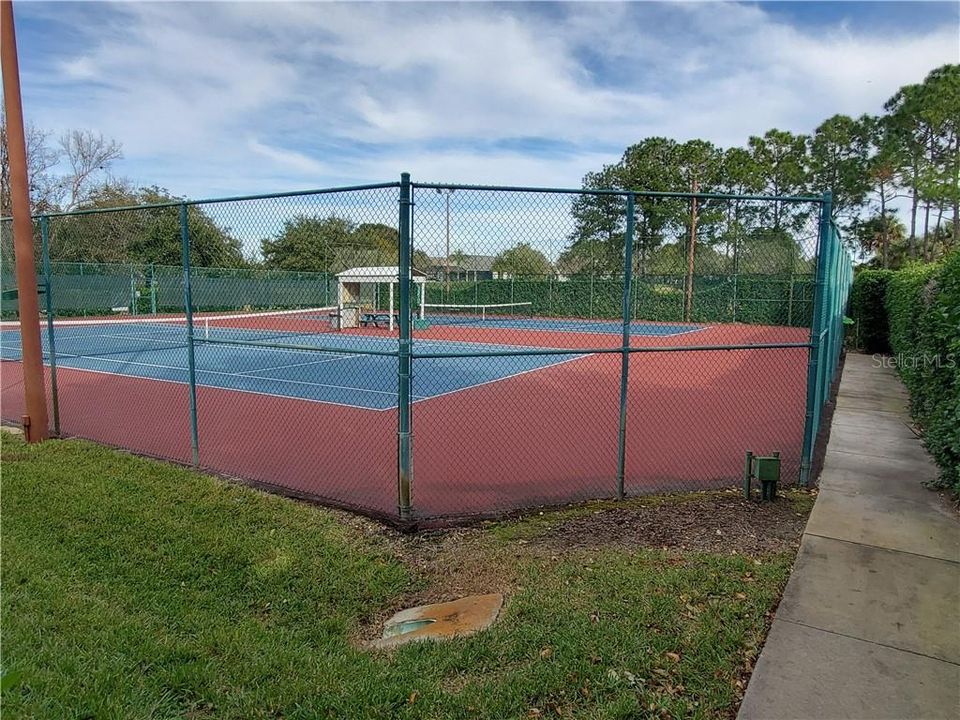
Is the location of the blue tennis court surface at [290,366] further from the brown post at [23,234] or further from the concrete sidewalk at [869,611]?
the concrete sidewalk at [869,611]

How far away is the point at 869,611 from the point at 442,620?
2.43 metres

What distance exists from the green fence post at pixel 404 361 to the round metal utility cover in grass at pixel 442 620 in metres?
1.30

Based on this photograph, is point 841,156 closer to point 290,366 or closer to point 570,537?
point 290,366

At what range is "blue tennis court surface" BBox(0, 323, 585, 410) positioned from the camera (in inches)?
462

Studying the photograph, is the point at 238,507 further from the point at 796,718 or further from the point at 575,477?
the point at 796,718

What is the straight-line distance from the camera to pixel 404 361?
4.71m

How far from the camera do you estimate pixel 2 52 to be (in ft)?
20.9

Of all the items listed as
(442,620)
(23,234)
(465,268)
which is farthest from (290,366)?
(442,620)

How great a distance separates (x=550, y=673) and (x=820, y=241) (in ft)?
15.2

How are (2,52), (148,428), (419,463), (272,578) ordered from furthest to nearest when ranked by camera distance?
(148,428) < (419,463) < (2,52) < (272,578)

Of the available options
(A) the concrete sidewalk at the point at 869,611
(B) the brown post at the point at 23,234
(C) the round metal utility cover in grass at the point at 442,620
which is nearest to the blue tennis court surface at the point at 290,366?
(B) the brown post at the point at 23,234

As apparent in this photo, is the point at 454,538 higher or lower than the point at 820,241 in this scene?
lower

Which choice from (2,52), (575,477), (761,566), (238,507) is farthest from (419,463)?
(2,52)

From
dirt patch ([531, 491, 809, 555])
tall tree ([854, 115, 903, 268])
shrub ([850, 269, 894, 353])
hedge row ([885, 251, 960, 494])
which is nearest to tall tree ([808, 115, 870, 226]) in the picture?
tall tree ([854, 115, 903, 268])
